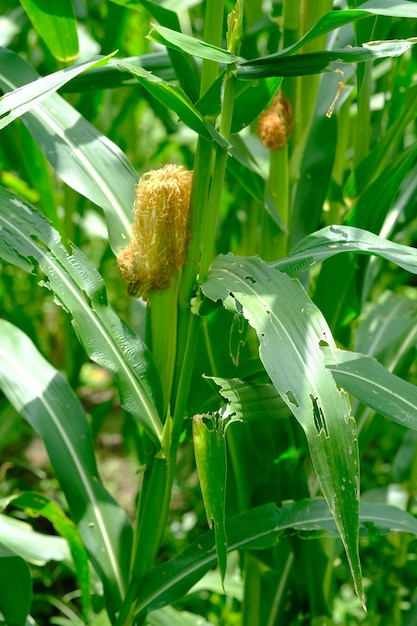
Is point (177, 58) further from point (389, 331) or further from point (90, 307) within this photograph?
point (389, 331)

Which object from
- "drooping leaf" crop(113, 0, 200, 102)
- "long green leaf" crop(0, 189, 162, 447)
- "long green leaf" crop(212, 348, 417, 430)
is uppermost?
"drooping leaf" crop(113, 0, 200, 102)

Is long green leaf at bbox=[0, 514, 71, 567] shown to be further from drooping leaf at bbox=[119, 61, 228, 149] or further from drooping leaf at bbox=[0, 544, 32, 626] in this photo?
drooping leaf at bbox=[119, 61, 228, 149]

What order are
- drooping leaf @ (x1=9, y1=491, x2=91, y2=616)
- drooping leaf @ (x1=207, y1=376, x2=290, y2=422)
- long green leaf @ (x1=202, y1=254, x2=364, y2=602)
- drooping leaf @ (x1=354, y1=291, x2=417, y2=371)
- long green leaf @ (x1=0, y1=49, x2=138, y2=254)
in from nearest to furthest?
1. long green leaf @ (x1=202, y1=254, x2=364, y2=602)
2. drooping leaf @ (x1=207, y1=376, x2=290, y2=422)
3. long green leaf @ (x1=0, y1=49, x2=138, y2=254)
4. drooping leaf @ (x1=9, y1=491, x2=91, y2=616)
5. drooping leaf @ (x1=354, y1=291, x2=417, y2=371)

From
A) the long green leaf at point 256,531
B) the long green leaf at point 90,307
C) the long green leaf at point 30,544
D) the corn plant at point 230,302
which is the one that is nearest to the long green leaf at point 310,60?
the corn plant at point 230,302

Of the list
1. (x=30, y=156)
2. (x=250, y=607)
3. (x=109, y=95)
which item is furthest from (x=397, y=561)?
(x=109, y=95)

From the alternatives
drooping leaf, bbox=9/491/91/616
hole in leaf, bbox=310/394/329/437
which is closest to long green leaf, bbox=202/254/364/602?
hole in leaf, bbox=310/394/329/437

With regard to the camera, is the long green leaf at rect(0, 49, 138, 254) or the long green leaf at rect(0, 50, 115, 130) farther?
the long green leaf at rect(0, 49, 138, 254)

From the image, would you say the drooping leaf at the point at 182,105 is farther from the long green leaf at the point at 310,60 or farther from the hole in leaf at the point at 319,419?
the hole in leaf at the point at 319,419

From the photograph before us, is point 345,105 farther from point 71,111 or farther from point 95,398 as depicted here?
point 95,398

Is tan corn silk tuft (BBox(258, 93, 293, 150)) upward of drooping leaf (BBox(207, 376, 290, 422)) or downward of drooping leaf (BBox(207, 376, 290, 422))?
upward
